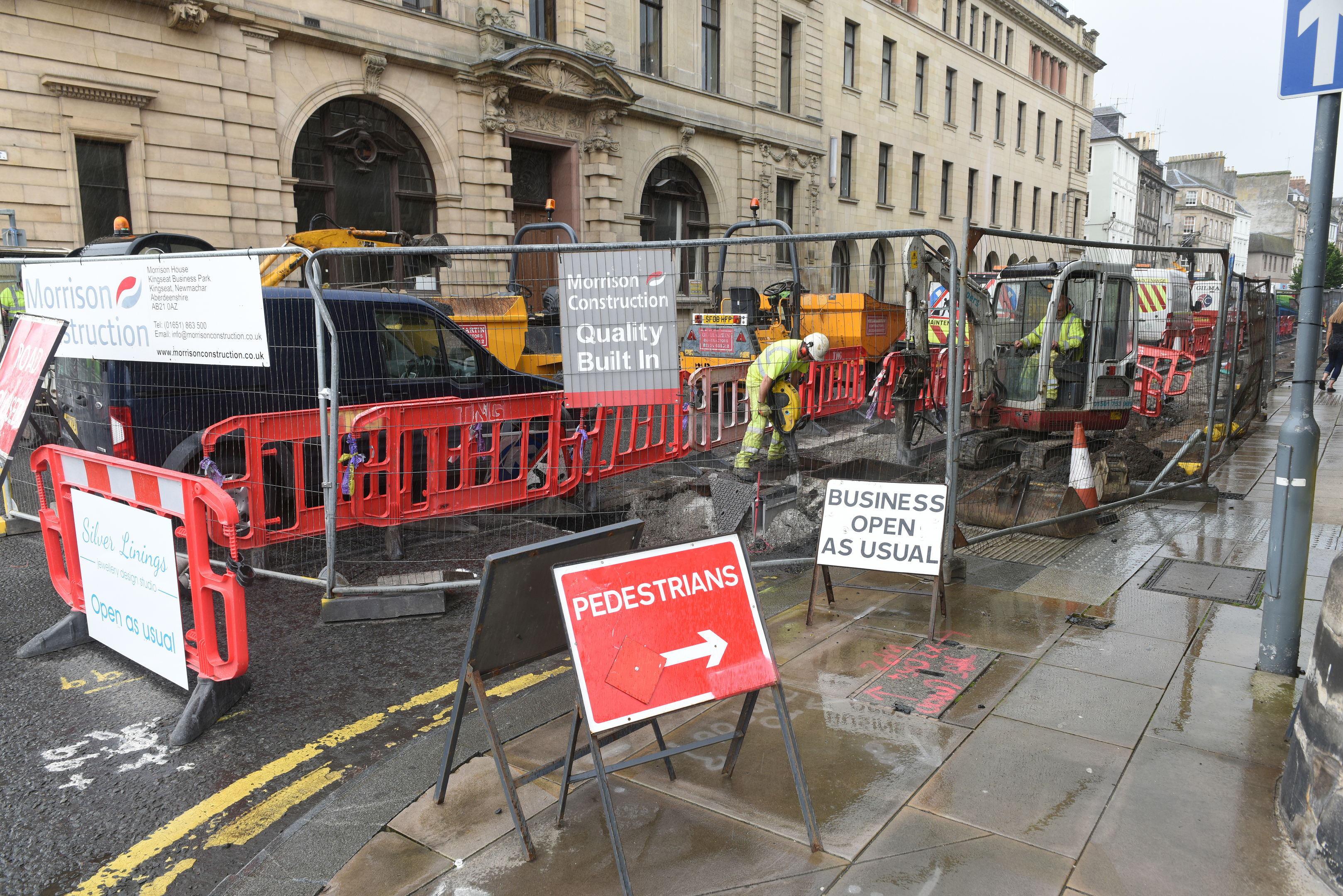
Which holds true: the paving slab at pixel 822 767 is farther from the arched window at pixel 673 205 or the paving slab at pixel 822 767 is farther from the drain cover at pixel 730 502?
the arched window at pixel 673 205

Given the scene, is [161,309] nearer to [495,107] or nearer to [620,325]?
[620,325]

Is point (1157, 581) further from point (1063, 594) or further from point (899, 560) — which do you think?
point (899, 560)

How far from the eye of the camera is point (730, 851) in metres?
3.03

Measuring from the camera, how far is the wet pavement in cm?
288

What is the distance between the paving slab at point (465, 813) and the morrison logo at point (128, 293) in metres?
4.44

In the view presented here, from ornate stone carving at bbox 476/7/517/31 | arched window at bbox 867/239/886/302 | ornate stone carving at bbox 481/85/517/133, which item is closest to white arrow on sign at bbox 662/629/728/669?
arched window at bbox 867/239/886/302

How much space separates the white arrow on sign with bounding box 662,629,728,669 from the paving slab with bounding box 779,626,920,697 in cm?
125

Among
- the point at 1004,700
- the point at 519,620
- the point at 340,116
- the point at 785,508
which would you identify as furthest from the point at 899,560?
the point at 340,116

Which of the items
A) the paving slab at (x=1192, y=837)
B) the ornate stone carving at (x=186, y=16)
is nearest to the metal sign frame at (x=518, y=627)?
the paving slab at (x=1192, y=837)

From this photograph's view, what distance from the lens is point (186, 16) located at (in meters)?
14.4

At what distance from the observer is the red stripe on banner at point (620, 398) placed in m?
5.77

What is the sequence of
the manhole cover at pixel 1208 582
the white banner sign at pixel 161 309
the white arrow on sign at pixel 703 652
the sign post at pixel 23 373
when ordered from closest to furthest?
the white arrow on sign at pixel 703 652
the white banner sign at pixel 161 309
the sign post at pixel 23 373
the manhole cover at pixel 1208 582

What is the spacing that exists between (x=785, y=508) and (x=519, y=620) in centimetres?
426

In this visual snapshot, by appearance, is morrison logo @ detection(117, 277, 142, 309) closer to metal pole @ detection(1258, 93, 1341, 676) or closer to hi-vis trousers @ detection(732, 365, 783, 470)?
hi-vis trousers @ detection(732, 365, 783, 470)
